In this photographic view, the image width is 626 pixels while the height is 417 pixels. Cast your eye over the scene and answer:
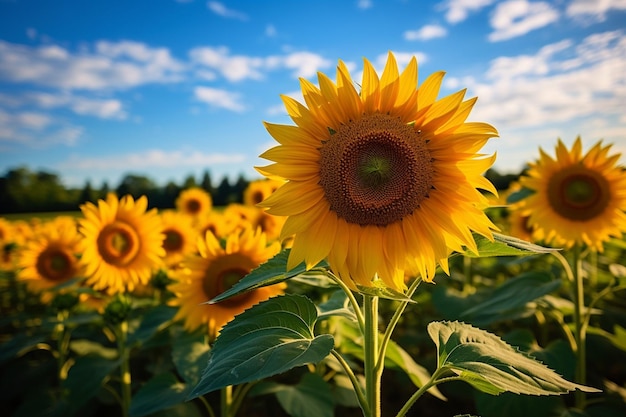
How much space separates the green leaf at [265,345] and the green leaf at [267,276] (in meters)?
0.11

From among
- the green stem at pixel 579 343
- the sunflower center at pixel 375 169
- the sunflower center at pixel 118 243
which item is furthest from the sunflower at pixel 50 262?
the green stem at pixel 579 343

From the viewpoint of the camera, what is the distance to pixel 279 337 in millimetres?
1541

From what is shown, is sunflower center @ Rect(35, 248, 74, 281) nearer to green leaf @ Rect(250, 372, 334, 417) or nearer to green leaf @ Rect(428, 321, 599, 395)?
green leaf @ Rect(250, 372, 334, 417)

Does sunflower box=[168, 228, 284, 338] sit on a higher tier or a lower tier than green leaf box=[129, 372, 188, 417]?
higher

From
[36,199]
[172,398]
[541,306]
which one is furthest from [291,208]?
[36,199]

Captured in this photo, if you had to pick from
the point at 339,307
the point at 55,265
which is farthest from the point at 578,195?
the point at 55,265

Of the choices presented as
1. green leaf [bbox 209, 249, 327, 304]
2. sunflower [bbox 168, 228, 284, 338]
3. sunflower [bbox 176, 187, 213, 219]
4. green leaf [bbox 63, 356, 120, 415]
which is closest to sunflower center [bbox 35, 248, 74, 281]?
green leaf [bbox 63, 356, 120, 415]

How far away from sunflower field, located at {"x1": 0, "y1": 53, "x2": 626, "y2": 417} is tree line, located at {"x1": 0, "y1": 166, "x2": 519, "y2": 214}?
30951 millimetres

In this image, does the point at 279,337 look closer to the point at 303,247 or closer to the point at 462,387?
the point at 303,247

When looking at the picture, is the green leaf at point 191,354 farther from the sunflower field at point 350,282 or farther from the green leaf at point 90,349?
the green leaf at point 90,349

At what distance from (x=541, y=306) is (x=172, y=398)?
2989 mm

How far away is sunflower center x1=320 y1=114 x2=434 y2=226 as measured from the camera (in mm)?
1779

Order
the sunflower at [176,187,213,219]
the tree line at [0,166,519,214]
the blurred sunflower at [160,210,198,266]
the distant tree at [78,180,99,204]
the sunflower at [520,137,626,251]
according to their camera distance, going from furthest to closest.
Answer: the distant tree at [78,180,99,204]
the tree line at [0,166,519,214]
the sunflower at [176,187,213,219]
the blurred sunflower at [160,210,198,266]
the sunflower at [520,137,626,251]

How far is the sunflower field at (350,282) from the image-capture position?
165 centimetres
